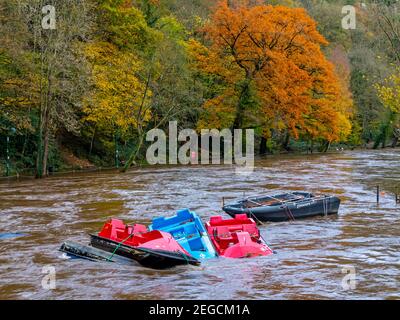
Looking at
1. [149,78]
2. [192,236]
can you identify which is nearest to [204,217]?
[192,236]

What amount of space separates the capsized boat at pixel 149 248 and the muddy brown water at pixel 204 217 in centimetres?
22

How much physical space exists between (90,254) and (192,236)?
8.81ft

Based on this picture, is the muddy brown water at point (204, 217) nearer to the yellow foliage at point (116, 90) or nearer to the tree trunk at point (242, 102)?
the yellow foliage at point (116, 90)

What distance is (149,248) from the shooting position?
1320 centimetres

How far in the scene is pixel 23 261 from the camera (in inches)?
558

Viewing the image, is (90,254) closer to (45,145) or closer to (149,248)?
(149,248)

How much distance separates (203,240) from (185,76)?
2667 cm

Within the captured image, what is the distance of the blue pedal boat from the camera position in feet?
47.5

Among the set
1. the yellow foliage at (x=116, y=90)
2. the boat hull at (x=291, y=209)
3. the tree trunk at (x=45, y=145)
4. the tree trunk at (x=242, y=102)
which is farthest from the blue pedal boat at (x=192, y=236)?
the tree trunk at (x=242, y=102)

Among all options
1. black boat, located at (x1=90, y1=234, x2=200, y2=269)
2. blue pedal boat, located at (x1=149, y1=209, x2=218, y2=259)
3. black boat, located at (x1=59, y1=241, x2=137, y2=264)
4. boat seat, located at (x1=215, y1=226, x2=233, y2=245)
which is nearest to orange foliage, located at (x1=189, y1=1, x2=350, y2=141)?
boat seat, located at (x1=215, y1=226, x2=233, y2=245)

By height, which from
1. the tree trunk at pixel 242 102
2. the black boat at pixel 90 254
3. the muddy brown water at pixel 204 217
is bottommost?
the muddy brown water at pixel 204 217

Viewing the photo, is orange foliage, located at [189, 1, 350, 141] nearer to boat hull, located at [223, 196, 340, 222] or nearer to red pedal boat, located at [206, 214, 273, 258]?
boat hull, located at [223, 196, 340, 222]

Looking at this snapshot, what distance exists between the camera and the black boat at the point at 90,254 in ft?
44.8
